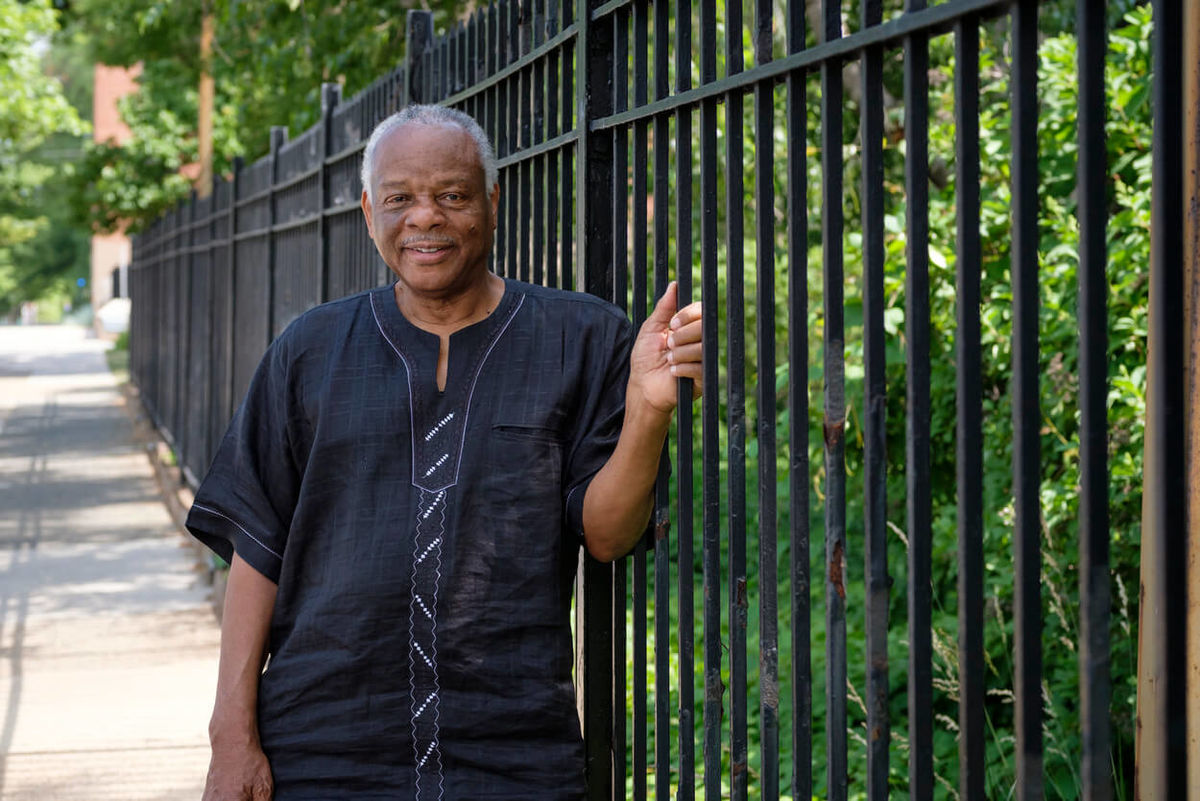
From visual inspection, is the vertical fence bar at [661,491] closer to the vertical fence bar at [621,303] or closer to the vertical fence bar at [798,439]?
the vertical fence bar at [621,303]

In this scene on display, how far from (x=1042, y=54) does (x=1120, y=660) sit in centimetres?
213

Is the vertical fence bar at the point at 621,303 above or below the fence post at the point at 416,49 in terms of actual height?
below

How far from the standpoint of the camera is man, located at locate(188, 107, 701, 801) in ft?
8.23

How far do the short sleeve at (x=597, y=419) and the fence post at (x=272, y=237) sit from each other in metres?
5.59

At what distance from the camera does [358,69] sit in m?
12.0

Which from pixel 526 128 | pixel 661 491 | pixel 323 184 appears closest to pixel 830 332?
pixel 661 491

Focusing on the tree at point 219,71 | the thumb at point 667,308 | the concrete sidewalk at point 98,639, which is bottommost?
the concrete sidewalk at point 98,639

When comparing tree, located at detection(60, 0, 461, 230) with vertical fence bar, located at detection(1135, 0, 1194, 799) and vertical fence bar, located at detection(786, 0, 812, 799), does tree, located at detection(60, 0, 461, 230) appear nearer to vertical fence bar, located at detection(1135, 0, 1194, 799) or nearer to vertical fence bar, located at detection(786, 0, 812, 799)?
vertical fence bar, located at detection(786, 0, 812, 799)

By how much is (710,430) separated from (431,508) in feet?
1.55

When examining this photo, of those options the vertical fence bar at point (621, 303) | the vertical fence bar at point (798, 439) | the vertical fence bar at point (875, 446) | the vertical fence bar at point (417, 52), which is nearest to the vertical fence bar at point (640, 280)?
the vertical fence bar at point (621, 303)

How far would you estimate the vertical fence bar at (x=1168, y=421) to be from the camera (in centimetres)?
139

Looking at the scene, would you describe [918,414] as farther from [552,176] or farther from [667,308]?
[552,176]

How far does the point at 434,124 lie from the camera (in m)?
2.60

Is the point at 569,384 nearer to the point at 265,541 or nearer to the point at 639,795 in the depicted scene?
the point at 265,541
